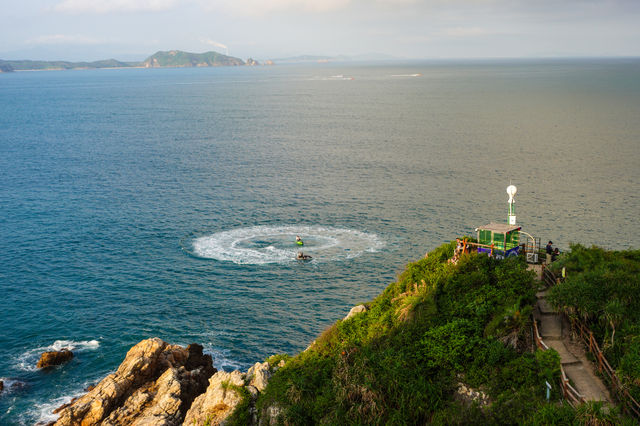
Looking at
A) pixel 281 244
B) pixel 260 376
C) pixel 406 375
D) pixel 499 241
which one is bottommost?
pixel 281 244

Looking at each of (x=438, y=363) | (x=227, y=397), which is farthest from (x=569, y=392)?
(x=227, y=397)

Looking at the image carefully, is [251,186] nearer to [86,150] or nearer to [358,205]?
[358,205]

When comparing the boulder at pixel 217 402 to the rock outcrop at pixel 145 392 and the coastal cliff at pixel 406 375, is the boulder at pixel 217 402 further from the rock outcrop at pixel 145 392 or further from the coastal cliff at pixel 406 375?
the rock outcrop at pixel 145 392

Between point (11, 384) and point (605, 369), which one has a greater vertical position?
point (605, 369)

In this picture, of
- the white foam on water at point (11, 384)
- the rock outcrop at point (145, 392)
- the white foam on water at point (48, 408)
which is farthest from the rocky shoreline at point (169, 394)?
the white foam on water at point (11, 384)

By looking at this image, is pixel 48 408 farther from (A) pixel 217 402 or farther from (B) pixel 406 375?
(B) pixel 406 375

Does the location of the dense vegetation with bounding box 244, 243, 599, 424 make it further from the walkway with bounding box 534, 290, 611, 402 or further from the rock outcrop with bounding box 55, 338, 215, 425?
the rock outcrop with bounding box 55, 338, 215, 425
